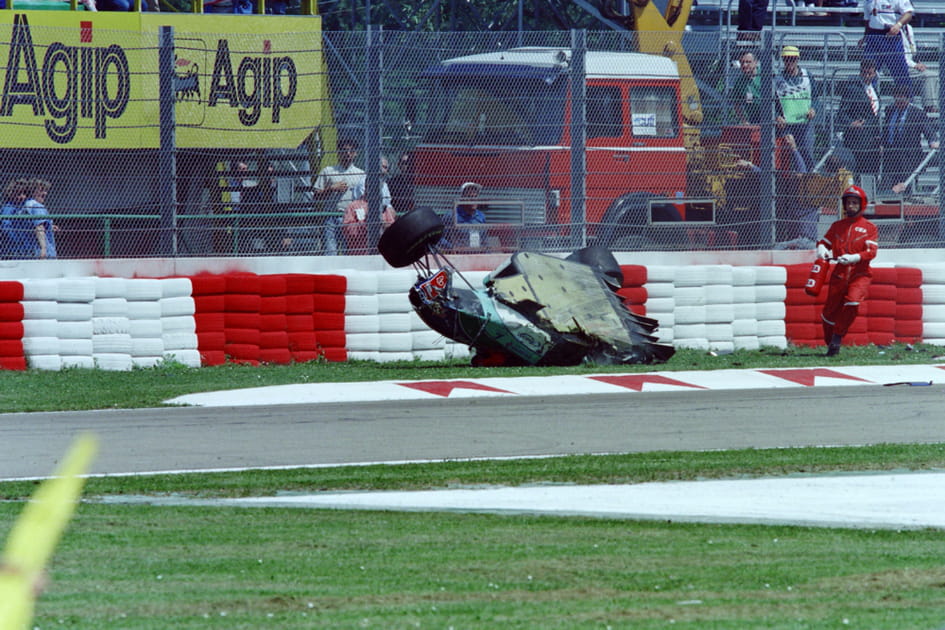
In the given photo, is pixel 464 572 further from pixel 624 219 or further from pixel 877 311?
pixel 877 311

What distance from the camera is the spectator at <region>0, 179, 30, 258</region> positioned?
518 inches

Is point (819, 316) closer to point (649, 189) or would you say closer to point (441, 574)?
point (649, 189)

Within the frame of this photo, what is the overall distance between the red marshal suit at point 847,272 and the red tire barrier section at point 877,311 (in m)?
0.45

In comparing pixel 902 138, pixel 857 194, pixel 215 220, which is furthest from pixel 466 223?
pixel 902 138

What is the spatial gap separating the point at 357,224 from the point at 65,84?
3065 mm

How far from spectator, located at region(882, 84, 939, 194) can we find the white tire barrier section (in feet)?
3.69

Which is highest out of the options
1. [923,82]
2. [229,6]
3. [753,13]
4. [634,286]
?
[753,13]

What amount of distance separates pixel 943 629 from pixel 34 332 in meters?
9.88

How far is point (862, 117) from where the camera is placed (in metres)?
15.5

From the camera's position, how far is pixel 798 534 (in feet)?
19.1

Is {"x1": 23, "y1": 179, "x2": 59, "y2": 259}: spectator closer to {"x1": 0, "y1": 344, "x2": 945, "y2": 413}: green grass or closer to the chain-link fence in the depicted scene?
the chain-link fence

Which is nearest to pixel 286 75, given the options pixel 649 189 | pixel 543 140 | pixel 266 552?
pixel 543 140

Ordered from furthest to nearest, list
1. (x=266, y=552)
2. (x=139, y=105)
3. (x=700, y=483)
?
(x=139, y=105)
(x=700, y=483)
(x=266, y=552)

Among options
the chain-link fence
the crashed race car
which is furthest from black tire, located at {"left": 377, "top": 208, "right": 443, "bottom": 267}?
the chain-link fence
